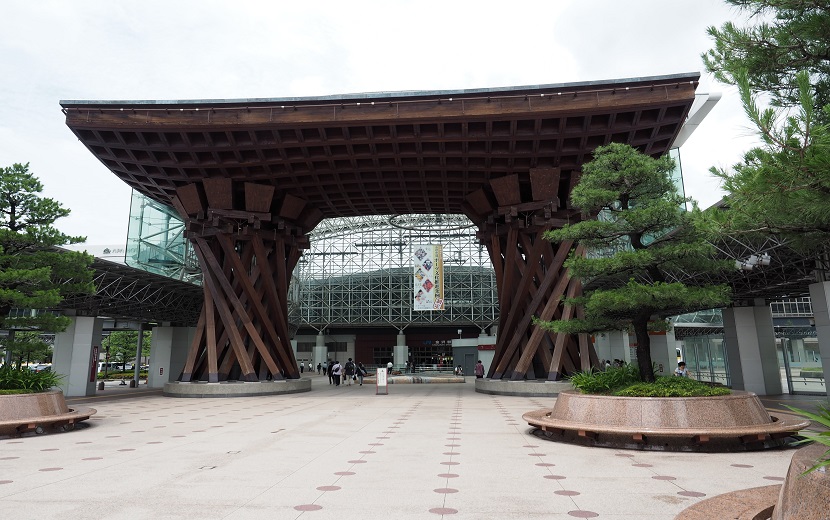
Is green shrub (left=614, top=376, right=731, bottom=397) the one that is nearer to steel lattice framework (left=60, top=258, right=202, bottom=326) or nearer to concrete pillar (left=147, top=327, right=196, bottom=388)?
steel lattice framework (left=60, top=258, right=202, bottom=326)

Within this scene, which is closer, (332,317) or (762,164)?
(762,164)

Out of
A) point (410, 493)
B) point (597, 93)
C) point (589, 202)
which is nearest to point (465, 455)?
point (410, 493)

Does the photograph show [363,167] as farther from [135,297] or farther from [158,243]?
[158,243]

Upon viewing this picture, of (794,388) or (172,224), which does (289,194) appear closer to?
(172,224)

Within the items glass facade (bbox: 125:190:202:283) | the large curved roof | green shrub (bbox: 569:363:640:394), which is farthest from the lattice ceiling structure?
green shrub (bbox: 569:363:640:394)

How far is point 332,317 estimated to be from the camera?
5300 cm

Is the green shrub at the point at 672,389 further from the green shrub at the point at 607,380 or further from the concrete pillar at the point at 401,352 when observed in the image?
the concrete pillar at the point at 401,352

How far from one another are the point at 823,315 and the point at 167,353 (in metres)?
28.2

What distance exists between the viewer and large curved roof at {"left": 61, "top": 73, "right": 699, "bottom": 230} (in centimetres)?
1659

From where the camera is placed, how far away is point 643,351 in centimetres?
908

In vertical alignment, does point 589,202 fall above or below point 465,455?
above

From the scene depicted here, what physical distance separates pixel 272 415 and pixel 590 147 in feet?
44.8

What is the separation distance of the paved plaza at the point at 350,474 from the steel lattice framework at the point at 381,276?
41549mm

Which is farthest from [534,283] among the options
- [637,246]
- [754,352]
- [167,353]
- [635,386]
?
[167,353]
